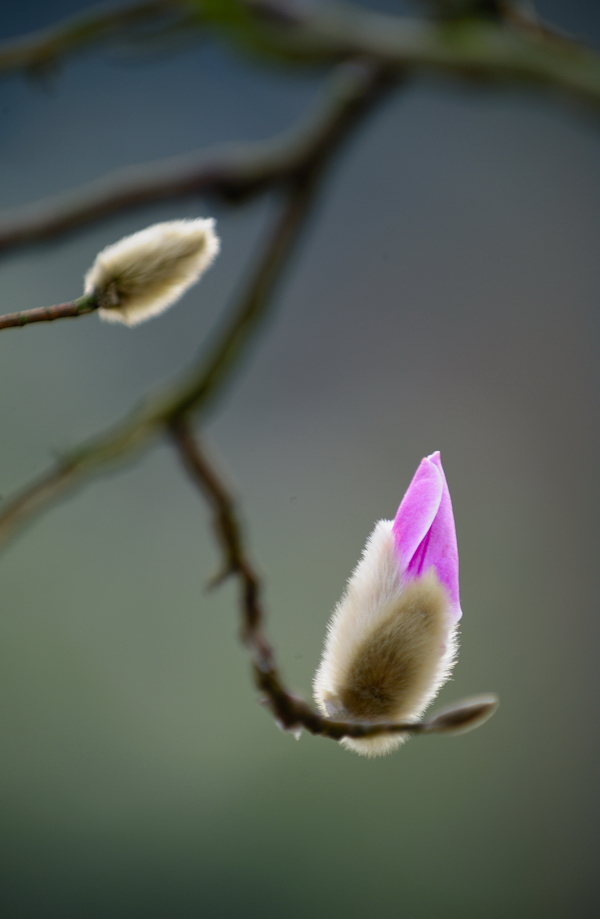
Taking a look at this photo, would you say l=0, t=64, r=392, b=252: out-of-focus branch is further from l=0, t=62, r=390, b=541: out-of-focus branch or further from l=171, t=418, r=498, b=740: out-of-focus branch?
l=171, t=418, r=498, b=740: out-of-focus branch

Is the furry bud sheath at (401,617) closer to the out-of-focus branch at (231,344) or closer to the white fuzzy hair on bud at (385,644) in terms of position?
the white fuzzy hair on bud at (385,644)

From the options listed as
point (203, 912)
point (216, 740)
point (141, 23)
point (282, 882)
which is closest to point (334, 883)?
point (282, 882)

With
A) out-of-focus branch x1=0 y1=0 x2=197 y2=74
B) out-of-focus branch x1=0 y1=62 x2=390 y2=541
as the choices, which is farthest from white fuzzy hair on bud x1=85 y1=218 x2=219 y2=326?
out-of-focus branch x1=0 y1=0 x2=197 y2=74

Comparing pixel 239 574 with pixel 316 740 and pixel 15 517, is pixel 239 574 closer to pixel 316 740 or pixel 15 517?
pixel 15 517

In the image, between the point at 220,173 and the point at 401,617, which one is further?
the point at 220,173

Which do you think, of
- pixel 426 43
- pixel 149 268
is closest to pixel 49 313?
pixel 149 268

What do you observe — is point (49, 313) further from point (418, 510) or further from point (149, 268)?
point (418, 510)
